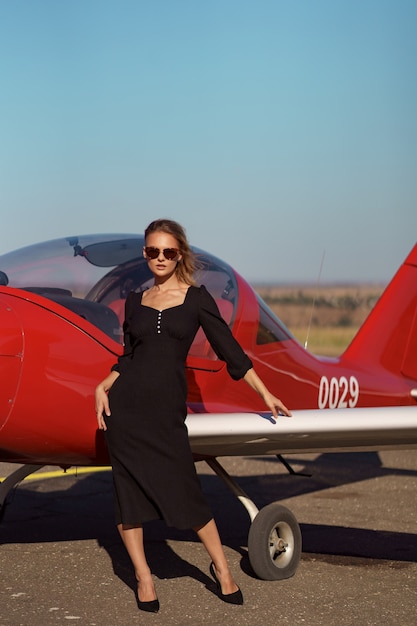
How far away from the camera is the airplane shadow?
18.6 ft

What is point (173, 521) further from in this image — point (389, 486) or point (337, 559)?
point (389, 486)

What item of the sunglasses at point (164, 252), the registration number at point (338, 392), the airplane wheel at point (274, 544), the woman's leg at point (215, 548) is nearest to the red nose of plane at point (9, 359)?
the sunglasses at point (164, 252)

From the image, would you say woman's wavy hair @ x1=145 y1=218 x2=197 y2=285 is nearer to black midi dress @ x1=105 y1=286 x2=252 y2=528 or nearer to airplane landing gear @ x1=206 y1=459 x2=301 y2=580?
black midi dress @ x1=105 y1=286 x2=252 y2=528

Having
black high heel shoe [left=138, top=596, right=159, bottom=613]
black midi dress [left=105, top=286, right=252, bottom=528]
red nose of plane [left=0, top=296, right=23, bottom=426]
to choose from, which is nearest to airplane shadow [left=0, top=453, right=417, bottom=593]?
black high heel shoe [left=138, top=596, right=159, bottom=613]

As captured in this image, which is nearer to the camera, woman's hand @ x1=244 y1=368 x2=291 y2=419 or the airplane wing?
woman's hand @ x1=244 y1=368 x2=291 y2=419

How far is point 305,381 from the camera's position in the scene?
638cm

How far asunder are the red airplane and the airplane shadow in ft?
1.38

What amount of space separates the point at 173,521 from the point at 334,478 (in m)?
4.52

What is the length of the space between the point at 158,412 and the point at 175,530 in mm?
2130

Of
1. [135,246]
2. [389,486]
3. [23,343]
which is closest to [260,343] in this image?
[135,246]

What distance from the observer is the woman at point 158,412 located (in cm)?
442

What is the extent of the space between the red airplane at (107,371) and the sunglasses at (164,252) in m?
0.64

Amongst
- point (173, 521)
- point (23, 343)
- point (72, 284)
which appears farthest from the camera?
point (72, 284)

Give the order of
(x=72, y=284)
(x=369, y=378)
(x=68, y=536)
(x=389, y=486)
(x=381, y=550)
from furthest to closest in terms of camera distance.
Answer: (x=389, y=486) < (x=369, y=378) < (x=68, y=536) < (x=381, y=550) < (x=72, y=284)
